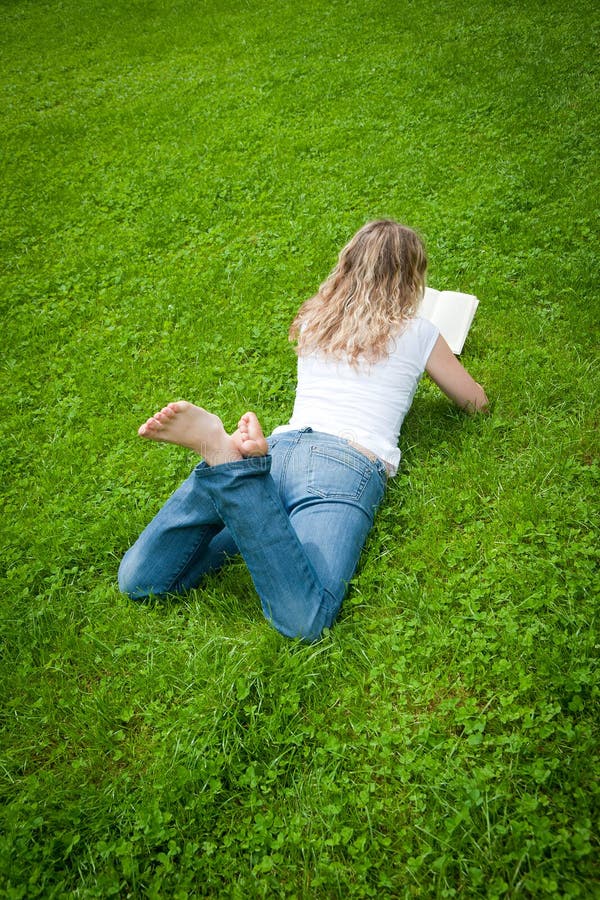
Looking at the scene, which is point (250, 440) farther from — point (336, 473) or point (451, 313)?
point (451, 313)

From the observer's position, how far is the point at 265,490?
2.60m

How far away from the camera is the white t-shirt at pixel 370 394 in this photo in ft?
10.6

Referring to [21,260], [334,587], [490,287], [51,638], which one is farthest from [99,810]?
[21,260]

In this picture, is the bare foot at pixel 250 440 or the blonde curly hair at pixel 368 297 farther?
the blonde curly hair at pixel 368 297

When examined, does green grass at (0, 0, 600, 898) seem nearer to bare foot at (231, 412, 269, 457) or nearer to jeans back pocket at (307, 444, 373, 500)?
jeans back pocket at (307, 444, 373, 500)

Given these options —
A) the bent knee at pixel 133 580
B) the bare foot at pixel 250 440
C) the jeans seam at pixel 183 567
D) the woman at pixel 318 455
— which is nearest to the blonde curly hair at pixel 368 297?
the woman at pixel 318 455

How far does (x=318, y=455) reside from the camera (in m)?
3.04

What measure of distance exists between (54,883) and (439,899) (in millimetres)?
1338

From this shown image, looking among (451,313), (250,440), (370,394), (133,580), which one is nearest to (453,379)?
(370,394)

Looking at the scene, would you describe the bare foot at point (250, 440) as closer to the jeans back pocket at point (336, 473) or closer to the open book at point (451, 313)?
the jeans back pocket at point (336, 473)

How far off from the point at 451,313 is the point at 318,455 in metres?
2.09

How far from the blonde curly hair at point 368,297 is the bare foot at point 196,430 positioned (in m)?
0.99

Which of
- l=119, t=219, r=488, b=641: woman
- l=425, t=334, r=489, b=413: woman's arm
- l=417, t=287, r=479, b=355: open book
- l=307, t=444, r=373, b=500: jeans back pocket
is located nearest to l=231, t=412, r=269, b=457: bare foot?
l=119, t=219, r=488, b=641: woman

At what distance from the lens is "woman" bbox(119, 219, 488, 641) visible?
259 centimetres
